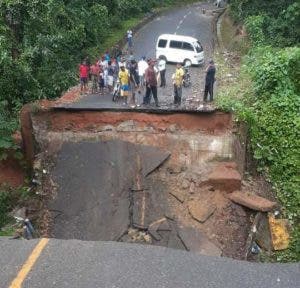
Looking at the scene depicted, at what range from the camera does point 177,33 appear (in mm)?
36219

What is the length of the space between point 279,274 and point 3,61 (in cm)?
1080

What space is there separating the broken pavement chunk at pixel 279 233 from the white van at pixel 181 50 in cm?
1232

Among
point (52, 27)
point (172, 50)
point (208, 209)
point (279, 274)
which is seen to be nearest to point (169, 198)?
point (208, 209)

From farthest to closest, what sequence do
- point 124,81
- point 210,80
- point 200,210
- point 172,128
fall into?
point 124,81
point 210,80
point 172,128
point 200,210

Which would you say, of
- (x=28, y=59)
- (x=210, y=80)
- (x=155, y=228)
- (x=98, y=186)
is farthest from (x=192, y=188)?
(x=28, y=59)

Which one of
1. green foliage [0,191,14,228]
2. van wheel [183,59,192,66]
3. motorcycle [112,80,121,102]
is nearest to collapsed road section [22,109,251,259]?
green foliage [0,191,14,228]

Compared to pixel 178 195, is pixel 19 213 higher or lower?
lower

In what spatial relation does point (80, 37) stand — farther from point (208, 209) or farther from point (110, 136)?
point (208, 209)

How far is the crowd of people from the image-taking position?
58.3 feet

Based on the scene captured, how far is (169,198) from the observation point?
15.5 meters

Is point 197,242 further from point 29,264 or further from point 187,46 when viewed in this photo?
point 187,46

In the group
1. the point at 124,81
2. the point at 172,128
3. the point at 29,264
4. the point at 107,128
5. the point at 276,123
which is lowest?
the point at 29,264

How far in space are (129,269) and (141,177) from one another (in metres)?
5.44

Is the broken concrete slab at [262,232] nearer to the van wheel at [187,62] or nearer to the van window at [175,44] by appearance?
the van wheel at [187,62]
